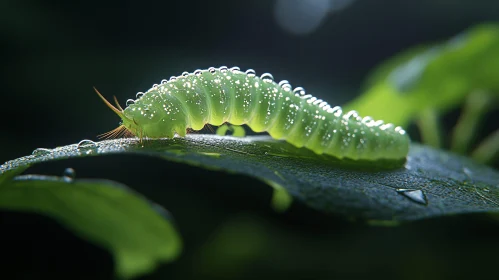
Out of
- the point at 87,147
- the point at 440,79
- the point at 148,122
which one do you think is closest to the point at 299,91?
the point at 148,122

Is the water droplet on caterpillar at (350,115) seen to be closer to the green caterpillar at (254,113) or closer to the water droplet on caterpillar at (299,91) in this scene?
the green caterpillar at (254,113)

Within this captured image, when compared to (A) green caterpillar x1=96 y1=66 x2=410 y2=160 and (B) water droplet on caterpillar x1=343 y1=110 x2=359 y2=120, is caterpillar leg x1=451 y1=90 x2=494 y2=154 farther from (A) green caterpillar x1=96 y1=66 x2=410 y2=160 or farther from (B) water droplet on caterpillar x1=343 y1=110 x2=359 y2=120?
(B) water droplet on caterpillar x1=343 y1=110 x2=359 y2=120

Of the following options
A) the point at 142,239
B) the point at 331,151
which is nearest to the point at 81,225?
the point at 142,239

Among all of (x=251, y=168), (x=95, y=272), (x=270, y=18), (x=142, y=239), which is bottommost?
(x=95, y=272)

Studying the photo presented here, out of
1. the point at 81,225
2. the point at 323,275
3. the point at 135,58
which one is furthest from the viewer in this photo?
the point at 135,58

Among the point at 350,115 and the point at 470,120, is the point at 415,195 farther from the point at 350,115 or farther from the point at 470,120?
the point at 470,120

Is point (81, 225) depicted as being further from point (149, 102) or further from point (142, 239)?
point (149, 102)

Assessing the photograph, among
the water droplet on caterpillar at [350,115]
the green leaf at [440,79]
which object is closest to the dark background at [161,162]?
the green leaf at [440,79]
